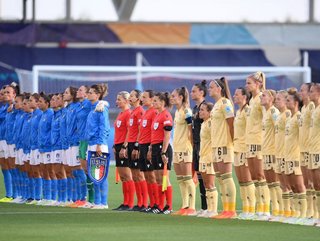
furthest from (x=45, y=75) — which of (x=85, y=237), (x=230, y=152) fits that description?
(x=85, y=237)

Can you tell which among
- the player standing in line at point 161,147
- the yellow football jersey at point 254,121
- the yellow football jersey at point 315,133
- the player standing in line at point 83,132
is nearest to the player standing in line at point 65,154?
the player standing in line at point 83,132

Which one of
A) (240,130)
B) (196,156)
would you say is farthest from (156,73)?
(240,130)

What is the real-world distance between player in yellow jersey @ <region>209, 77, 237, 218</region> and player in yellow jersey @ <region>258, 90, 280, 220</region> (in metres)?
0.53

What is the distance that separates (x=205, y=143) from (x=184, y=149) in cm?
64

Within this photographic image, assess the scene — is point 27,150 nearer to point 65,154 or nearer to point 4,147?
point 4,147

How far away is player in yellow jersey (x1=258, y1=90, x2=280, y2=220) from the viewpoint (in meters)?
19.6

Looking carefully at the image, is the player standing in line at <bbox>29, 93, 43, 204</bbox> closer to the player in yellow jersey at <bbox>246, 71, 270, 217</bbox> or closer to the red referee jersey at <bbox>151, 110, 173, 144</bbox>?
the red referee jersey at <bbox>151, 110, 173, 144</bbox>

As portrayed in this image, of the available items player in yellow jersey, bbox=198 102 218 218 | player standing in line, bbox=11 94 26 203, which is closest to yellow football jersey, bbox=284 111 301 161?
player in yellow jersey, bbox=198 102 218 218

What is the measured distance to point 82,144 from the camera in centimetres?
2280

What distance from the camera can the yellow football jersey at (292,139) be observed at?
1919 centimetres

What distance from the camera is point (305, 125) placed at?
18.9 metres

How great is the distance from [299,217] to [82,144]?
5037 mm

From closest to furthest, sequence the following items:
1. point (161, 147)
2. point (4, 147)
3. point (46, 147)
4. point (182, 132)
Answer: point (182, 132), point (161, 147), point (46, 147), point (4, 147)

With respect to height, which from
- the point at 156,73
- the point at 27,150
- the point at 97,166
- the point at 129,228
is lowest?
the point at 129,228
